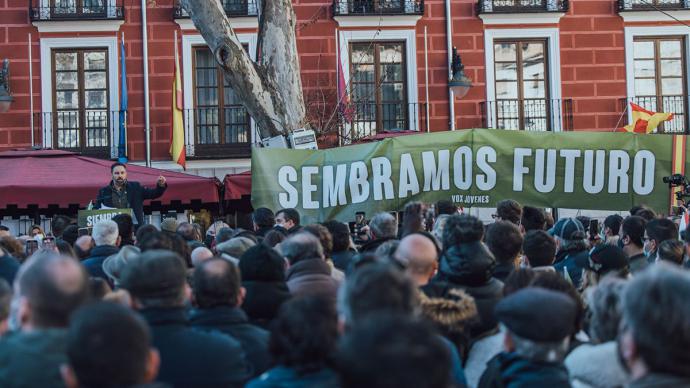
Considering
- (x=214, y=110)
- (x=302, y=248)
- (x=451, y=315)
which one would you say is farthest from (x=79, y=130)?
(x=451, y=315)

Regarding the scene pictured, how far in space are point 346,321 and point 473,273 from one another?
194cm

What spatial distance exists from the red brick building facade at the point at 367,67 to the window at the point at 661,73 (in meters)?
0.02

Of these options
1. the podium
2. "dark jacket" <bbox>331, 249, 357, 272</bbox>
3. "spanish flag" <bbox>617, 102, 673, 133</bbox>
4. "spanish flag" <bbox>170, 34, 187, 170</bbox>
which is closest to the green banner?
the podium

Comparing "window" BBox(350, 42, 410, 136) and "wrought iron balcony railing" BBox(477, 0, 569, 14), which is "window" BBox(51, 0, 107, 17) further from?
"wrought iron balcony railing" BBox(477, 0, 569, 14)

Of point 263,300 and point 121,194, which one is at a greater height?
point 121,194

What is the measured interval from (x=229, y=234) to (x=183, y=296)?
14.1 ft

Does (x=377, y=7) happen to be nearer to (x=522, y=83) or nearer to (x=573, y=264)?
(x=522, y=83)

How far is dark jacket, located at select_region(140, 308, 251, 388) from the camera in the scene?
13.1 feet

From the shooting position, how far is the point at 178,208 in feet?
46.8

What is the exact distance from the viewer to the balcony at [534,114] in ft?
68.4

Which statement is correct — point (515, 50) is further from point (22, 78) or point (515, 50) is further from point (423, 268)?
point (423, 268)

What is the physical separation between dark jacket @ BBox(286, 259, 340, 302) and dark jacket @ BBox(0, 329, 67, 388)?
2265 millimetres

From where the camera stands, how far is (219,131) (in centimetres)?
2036

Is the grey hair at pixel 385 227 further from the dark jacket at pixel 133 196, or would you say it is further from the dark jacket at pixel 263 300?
the dark jacket at pixel 133 196
